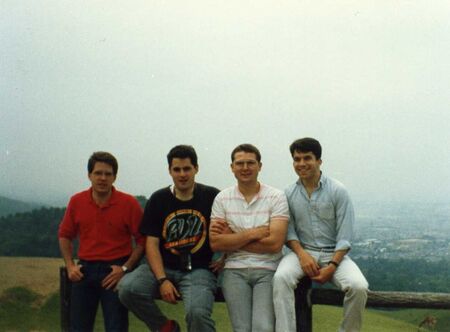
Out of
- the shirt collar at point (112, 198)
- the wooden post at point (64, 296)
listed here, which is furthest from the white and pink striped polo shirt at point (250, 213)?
the wooden post at point (64, 296)

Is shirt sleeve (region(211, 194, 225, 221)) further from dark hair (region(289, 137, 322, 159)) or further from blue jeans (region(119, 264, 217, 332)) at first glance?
dark hair (region(289, 137, 322, 159))

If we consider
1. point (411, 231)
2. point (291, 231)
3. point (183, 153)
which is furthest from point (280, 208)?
point (411, 231)

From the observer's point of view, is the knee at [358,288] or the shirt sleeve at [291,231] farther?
the shirt sleeve at [291,231]

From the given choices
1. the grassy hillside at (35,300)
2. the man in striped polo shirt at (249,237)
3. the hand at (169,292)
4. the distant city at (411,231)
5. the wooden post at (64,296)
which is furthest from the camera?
the distant city at (411,231)

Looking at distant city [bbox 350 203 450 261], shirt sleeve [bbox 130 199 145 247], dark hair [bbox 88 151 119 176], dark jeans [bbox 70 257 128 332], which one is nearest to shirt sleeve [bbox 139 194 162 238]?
shirt sleeve [bbox 130 199 145 247]

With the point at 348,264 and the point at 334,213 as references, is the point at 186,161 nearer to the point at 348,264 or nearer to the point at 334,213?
the point at 334,213

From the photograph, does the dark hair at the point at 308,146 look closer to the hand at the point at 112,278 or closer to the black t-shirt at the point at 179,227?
the black t-shirt at the point at 179,227
